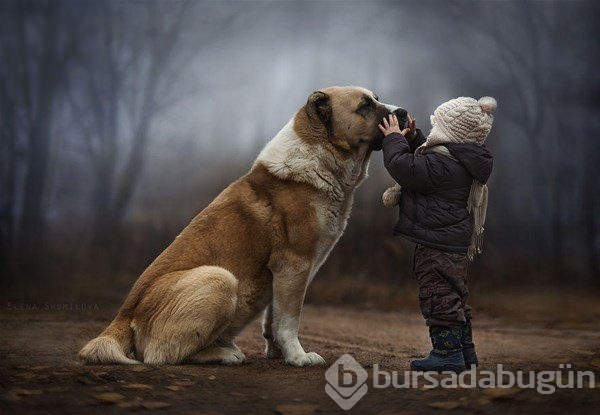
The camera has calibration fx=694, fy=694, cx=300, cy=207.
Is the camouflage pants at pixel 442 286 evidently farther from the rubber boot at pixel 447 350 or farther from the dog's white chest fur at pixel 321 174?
the dog's white chest fur at pixel 321 174

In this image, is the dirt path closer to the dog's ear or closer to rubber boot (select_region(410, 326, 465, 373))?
rubber boot (select_region(410, 326, 465, 373))

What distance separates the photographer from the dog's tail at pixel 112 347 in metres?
4.68

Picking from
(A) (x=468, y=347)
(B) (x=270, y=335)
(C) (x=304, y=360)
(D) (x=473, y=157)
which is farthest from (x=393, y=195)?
(B) (x=270, y=335)

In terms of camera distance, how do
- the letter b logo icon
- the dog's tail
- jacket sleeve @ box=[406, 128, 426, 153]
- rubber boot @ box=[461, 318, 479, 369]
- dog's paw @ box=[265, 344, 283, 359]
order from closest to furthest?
the letter b logo icon
the dog's tail
rubber boot @ box=[461, 318, 479, 369]
jacket sleeve @ box=[406, 128, 426, 153]
dog's paw @ box=[265, 344, 283, 359]

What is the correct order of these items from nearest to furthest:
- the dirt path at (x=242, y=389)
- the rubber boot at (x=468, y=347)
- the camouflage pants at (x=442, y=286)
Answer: the dirt path at (x=242, y=389)
the camouflage pants at (x=442, y=286)
the rubber boot at (x=468, y=347)

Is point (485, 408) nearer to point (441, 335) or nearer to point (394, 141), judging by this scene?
point (441, 335)

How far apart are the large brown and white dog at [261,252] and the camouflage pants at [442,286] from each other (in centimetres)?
82

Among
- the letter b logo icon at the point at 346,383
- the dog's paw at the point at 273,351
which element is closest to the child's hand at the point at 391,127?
the letter b logo icon at the point at 346,383

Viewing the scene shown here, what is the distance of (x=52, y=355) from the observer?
5.74 meters

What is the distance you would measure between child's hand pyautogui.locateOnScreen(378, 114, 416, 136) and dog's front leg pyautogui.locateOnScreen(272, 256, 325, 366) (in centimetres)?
109

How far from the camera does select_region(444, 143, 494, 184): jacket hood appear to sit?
4.65 meters

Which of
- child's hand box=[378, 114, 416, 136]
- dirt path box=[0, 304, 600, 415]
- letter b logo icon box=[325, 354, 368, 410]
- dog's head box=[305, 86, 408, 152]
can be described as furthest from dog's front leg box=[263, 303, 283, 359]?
child's hand box=[378, 114, 416, 136]

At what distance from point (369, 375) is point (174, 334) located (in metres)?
1.35

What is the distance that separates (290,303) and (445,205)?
130 cm
